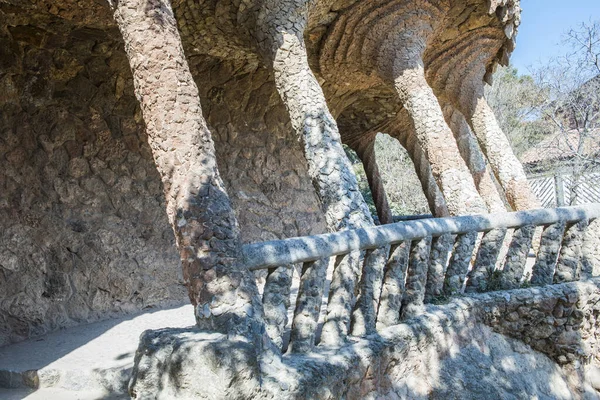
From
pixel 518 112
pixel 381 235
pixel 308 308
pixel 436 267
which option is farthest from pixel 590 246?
pixel 518 112

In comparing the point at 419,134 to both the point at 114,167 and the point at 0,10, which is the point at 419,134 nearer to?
the point at 114,167

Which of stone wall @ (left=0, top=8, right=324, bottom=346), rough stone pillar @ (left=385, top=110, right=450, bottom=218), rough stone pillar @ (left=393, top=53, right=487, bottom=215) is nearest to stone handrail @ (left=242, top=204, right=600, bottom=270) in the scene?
rough stone pillar @ (left=393, top=53, right=487, bottom=215)

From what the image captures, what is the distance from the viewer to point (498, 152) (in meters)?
5.16

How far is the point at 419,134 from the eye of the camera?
182 inches

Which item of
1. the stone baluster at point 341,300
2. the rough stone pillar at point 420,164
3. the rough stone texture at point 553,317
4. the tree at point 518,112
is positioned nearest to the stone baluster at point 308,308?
the stone baluster at point 341,300

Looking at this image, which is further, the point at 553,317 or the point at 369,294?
the point at 553,317

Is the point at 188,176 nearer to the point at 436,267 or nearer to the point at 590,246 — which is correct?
the point at 436,267

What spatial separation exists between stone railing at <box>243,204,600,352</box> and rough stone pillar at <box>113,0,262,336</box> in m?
0.16

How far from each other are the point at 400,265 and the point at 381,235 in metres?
0.25

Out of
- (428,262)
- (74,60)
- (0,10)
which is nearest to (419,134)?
(428,262)

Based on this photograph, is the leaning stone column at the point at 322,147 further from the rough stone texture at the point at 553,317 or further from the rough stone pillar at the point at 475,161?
the rough stone pillar at the point at 475,161

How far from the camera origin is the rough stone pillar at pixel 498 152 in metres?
4.93

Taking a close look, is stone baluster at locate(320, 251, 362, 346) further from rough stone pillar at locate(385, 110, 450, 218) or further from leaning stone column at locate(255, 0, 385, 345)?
rough stone pillar at locate(385, 110, 450, 218)

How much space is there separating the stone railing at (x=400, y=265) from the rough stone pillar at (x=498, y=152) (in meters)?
0.75
